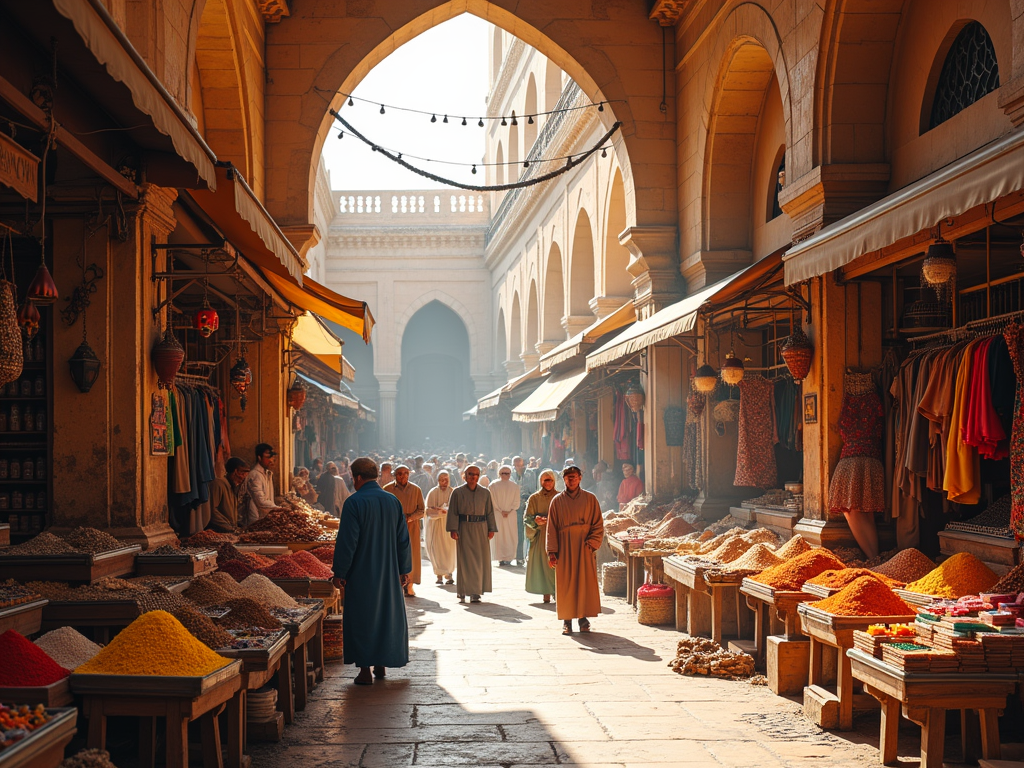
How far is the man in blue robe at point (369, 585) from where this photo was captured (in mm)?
6398

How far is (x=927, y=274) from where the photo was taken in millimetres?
5508

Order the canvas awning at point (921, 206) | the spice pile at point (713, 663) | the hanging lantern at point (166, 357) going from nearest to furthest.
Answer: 1. the canvas awning at point (921, 206)
2. the hanging lantern at point (166, 357)
3. the spice pile at point (713, 663)

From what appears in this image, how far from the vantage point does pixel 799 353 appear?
745 cm

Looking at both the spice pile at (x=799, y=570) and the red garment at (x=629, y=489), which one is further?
the red garment at (x=629, y=489)

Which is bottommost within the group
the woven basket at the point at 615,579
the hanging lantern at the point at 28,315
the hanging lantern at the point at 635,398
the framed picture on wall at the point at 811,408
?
the woven basket at the point at 615,579

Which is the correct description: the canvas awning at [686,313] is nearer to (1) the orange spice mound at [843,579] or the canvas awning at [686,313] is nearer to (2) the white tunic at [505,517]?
(1) the orange spice mound at [843,579]

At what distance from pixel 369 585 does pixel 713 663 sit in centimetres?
229

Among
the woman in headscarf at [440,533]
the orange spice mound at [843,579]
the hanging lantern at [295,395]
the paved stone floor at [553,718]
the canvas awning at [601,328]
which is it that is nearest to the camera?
the paved stone floor at [553,718]

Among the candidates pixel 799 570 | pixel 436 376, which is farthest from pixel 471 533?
pixel 436 376

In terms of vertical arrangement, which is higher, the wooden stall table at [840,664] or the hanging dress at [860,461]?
the hanging dress at [860,461]

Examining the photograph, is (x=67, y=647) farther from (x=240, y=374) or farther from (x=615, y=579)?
(x=615, y=579)

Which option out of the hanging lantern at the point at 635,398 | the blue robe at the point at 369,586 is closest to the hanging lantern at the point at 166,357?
the blue robe at the point at 369,586

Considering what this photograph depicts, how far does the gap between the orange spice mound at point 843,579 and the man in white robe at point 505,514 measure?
7101 mm

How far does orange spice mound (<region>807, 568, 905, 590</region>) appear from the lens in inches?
228
